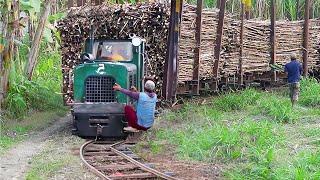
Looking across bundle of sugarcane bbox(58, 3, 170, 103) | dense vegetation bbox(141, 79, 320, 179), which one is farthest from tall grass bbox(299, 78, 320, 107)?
bundle of sugarcane bbox(58, 3, 170, 103)

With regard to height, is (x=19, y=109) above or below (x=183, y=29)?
below

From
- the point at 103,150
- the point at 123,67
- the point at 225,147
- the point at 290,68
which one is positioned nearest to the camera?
the point at 225,147

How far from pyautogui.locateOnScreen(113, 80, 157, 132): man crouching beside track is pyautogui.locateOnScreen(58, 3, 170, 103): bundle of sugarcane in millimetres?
2493

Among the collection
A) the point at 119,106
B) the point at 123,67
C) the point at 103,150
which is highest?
the point at 123,67

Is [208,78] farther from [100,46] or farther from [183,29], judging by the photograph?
[100,46]

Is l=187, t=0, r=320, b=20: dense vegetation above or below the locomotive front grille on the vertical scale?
above

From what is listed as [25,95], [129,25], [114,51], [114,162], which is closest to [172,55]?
[129,25]

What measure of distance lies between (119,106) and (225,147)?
A: 2.46 metres

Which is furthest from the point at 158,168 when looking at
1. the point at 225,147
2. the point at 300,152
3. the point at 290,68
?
the point at 290,68

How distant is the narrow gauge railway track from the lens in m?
8.16

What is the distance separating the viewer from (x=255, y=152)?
8.62 metres

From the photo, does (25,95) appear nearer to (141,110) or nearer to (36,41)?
(36,41)

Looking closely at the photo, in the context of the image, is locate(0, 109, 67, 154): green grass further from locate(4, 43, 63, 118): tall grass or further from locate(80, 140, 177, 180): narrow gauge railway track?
locate(80, 140, 177, 180): narrow gauge railway track

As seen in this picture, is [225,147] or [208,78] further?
[208,78]
